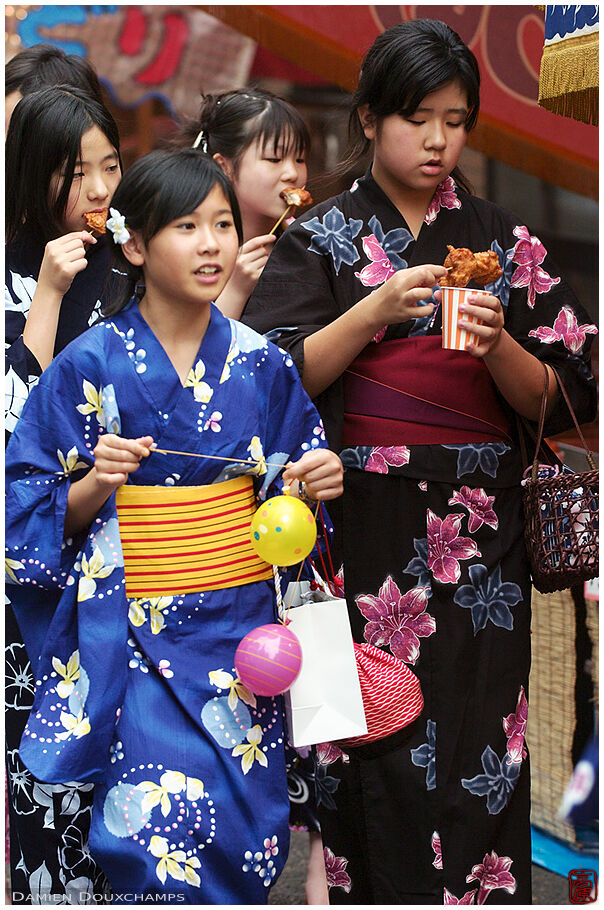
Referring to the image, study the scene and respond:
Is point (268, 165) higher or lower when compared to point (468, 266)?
higher

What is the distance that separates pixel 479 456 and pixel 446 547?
0.79 feet

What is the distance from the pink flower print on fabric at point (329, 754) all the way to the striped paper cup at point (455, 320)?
105cm

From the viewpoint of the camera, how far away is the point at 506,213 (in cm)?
296

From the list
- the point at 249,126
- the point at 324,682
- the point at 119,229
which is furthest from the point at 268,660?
the point at 249,126

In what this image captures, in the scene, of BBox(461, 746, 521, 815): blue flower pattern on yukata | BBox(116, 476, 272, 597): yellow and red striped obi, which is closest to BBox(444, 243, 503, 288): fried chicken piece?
Result: BBox(116, 476, 272, 597): yellow and red striped obi

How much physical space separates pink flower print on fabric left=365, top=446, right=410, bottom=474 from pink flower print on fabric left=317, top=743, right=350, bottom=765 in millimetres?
698

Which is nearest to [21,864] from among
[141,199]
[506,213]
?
[141,199]

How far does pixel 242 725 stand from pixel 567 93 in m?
1.70

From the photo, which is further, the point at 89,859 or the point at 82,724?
the point at 89,859

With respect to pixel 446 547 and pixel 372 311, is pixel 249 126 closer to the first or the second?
pixel 372 311

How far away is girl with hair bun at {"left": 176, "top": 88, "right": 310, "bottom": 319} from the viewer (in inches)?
128

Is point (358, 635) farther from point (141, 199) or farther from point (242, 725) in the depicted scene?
point (141, 199)

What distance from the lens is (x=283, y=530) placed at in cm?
220

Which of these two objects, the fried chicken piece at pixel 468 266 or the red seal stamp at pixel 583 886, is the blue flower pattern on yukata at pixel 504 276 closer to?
the fried chicken piece at pixel 468 266
